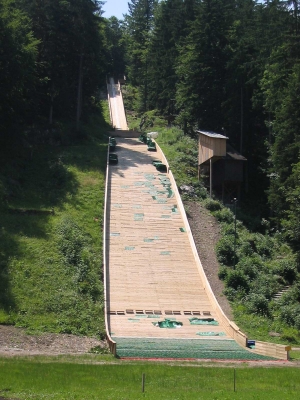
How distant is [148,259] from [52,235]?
5295 millimetres

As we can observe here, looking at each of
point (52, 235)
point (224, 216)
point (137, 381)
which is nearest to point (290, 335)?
point (137, 381)

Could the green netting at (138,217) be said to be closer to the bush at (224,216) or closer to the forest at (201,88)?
the forest at (201,88)

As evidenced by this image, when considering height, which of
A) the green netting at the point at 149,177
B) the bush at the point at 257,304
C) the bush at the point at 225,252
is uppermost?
the green netting at the point at 149,177

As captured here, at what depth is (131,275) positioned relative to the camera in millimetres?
35188

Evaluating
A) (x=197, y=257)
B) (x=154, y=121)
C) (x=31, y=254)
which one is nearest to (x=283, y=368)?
(x=197, y=257)

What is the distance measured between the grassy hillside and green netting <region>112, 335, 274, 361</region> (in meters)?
2.50

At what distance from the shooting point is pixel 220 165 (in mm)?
48281

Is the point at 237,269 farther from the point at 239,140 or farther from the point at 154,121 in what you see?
the point at 154,121

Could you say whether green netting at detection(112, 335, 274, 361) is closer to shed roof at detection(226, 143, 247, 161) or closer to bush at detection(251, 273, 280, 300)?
bush at detection(251, 273, 280, 300)

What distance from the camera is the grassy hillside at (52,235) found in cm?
3100

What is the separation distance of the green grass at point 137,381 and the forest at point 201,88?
1557cm

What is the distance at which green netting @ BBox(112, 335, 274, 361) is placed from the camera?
86.6 feet

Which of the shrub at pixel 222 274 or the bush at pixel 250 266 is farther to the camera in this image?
the bush at pixel 250 266

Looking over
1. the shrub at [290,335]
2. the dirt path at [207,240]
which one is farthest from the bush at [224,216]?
the shrub at [290,335]
